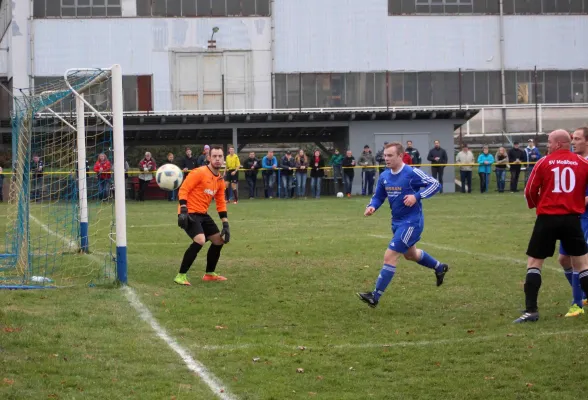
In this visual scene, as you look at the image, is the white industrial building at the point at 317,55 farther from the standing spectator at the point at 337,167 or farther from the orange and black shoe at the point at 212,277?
the orange and black shoe at the point at 212,277

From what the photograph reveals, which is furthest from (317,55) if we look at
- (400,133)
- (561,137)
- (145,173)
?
(561,137)

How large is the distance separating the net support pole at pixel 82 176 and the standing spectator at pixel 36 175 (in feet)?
2.20

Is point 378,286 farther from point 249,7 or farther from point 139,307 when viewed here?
point 249,7

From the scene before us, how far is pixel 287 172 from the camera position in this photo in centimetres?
3441

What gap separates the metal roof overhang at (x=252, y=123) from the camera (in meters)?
38.1

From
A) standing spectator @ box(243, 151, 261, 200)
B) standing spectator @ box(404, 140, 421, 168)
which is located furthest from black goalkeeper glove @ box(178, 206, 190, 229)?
standing spectator @ box(404, 140, 421, 168)

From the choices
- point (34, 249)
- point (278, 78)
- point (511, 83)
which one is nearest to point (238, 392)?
point (34, 249)

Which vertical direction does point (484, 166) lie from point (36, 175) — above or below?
above

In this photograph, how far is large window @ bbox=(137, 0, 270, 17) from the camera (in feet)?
143

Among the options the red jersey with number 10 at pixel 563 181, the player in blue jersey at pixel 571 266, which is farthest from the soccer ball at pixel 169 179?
the red jersey with number 10 at pixel 563 181

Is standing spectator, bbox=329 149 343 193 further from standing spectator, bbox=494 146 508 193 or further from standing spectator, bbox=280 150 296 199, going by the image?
standing spectator, bbox=494 146 508 193

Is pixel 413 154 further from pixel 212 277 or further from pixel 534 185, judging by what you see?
pixel 534 185

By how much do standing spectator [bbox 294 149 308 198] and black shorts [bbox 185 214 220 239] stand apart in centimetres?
2205

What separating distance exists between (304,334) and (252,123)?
30.7 m
